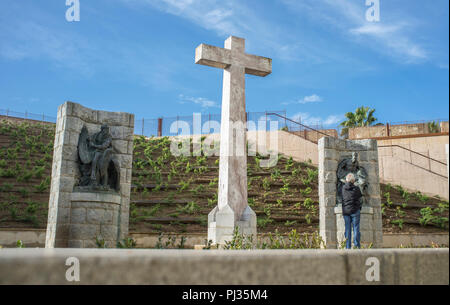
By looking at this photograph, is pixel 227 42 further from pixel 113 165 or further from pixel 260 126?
pixel 260 126

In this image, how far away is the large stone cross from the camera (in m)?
10.4

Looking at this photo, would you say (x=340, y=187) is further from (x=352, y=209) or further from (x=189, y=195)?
(x=189, y=195)

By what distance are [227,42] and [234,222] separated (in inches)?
197

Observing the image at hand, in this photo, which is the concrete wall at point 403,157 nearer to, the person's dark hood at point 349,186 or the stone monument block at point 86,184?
the person's dark hood at point 349,186

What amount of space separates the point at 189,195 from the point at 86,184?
9.31 meters

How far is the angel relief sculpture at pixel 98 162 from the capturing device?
9.02m

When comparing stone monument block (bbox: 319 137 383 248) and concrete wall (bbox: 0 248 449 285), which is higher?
stone monument block (bbox: 319 137 383 248)

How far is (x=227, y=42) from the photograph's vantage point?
11734mm

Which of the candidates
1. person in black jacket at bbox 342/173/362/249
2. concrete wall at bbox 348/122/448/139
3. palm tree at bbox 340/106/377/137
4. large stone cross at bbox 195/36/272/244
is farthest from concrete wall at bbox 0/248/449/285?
palm tree at bbox 340/106/377/137

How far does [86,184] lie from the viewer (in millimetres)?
9016

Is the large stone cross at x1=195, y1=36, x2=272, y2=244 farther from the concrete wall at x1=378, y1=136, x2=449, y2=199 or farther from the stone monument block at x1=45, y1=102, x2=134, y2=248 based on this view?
the concrete wall at x1=378, y1=136, x2=449, y2=199

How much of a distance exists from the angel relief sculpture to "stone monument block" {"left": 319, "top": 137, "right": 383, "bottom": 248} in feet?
18.0
